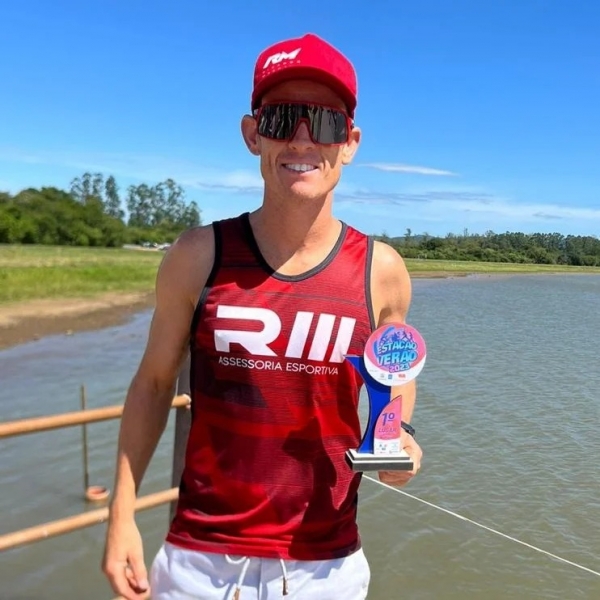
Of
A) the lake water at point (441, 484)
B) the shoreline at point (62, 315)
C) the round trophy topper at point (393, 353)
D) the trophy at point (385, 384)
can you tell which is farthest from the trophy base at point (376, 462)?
the shoreline at point (62, 315)

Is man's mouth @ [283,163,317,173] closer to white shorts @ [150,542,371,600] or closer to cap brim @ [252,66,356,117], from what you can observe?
cap brim @ [252,66,356,117]

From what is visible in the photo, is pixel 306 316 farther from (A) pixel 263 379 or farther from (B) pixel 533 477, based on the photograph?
(B) pixel 533 477

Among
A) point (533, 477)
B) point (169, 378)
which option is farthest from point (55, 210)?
point (169, 378)

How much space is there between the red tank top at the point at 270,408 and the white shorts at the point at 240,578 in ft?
0.08

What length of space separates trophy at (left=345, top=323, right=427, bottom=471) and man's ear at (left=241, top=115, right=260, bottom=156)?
509mm

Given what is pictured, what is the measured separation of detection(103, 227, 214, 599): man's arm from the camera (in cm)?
148

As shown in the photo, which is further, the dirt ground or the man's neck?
the dirt ground

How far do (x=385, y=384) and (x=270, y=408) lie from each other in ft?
0.86

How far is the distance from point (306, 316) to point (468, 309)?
30.7 metres

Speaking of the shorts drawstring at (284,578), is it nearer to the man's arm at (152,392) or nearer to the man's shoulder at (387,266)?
the man's arm at (152,392)

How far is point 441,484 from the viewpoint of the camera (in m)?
7.64

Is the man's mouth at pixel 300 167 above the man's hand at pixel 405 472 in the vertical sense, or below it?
above

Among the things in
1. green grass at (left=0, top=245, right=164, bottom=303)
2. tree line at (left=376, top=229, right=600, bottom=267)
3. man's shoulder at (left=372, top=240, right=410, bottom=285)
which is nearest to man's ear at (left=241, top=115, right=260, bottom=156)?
man's shoulder at (left=372, top=240, right=410, bottom=285)

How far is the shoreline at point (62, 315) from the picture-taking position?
16359mm
